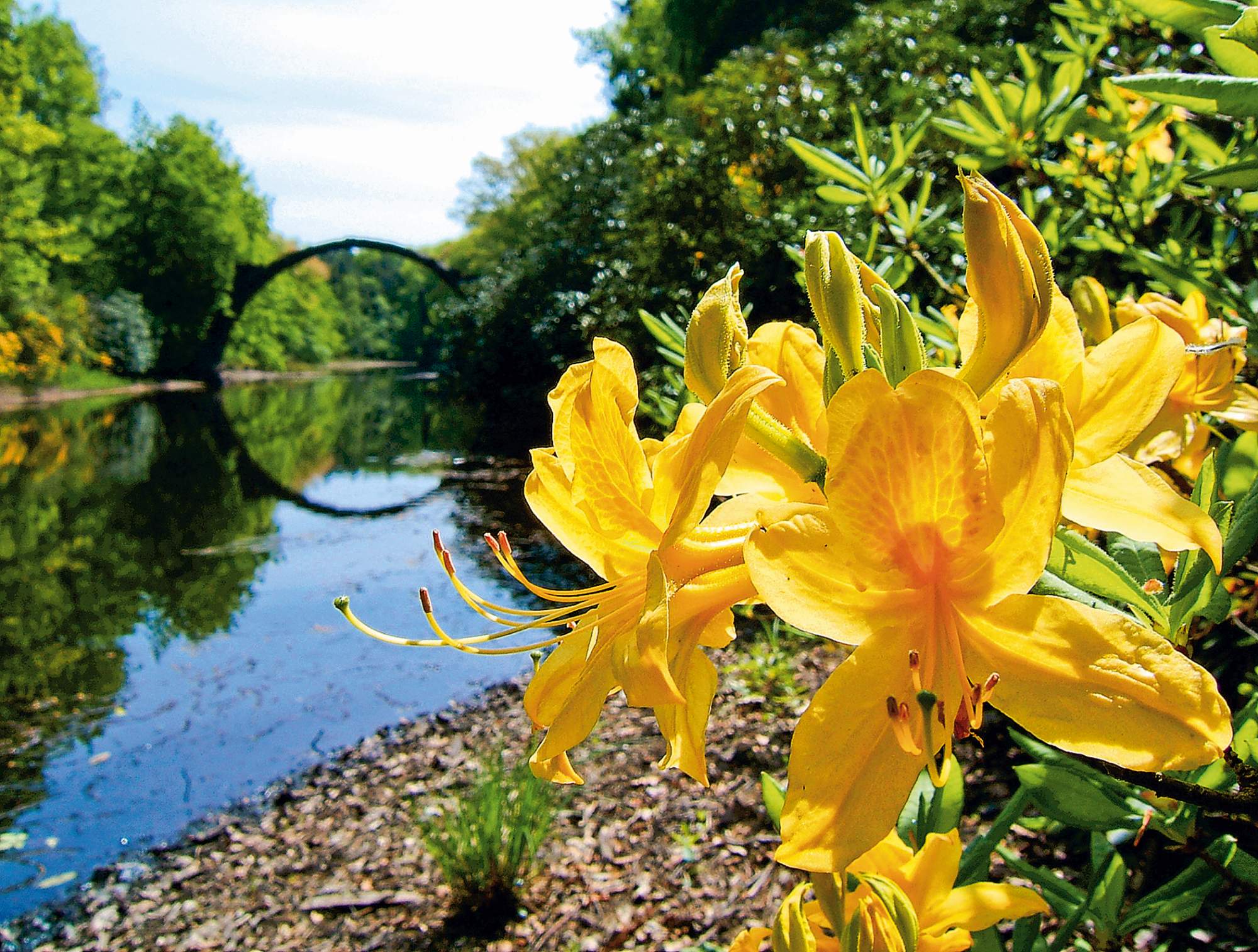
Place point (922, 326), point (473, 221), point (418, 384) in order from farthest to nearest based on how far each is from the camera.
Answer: point (418, 384), point (473, 221), point (922, 326)

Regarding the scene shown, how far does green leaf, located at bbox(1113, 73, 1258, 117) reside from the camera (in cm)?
59

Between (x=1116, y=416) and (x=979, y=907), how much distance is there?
1.77ft

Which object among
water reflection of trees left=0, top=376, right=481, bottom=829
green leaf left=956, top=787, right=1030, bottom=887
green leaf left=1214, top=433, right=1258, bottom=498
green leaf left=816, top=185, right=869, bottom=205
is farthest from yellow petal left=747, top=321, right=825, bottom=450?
water reflection of trees left=0, top=376, right=481, bottom=829

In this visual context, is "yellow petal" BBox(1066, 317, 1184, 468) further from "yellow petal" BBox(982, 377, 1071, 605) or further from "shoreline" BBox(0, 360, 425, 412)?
"shoreline" BBox(0, 360, 425, 412)

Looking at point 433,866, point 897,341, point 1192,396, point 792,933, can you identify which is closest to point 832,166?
point 1192,396

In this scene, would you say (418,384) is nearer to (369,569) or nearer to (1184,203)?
(369,569)

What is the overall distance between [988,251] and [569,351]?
43.8ft

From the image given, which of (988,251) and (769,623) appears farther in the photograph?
(769,623)

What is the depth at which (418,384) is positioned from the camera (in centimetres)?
3622

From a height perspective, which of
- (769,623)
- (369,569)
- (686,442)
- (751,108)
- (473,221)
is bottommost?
(369,569)

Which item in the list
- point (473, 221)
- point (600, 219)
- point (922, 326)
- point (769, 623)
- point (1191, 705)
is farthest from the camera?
point (473, 221)

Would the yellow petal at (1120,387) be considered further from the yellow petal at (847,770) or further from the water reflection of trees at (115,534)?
the water reflection of trees at (115,534)

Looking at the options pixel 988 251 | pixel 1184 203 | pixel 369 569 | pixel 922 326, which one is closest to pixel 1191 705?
pixel 988 251

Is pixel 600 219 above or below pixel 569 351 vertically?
above
